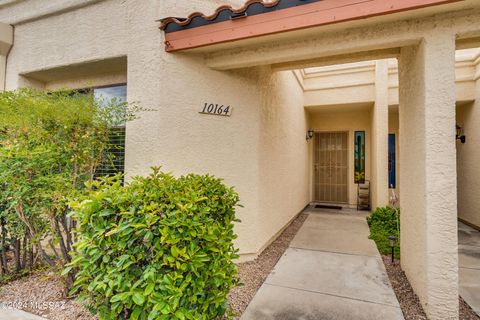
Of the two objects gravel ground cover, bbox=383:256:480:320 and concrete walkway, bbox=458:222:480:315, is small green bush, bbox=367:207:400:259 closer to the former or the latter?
gravel ground cover, bbox=383:256:480:320

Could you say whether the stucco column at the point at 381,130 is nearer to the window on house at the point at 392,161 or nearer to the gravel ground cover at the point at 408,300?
the window on house at the point at 392,161

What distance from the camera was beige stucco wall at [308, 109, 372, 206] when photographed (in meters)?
9.80

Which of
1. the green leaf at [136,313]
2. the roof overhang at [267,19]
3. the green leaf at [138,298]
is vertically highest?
the roof overhang at [267,19]

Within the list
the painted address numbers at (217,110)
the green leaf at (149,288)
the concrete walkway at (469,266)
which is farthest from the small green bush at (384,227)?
the green leaf at (149,288)

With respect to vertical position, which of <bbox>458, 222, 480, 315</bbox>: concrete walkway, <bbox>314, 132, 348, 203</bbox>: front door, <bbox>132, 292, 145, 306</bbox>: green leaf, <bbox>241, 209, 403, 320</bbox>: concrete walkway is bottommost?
<bbox>241, 209, 403, 320</bbox>: concrete walkway

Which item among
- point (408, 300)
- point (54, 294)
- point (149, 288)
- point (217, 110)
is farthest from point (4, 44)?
point (408, 300)

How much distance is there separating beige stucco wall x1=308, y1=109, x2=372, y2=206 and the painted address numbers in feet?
20.0

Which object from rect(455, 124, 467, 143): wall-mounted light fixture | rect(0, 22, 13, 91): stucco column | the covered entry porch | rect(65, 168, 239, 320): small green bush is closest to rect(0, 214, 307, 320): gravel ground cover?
the covered entry porch

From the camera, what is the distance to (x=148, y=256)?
6.76 ft

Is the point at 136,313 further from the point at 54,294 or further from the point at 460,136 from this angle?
the point at 460,136

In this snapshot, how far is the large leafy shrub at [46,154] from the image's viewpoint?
308 centimetres

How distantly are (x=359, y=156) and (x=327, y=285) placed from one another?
24.1 feet

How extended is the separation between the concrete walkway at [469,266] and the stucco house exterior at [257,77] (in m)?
0.65

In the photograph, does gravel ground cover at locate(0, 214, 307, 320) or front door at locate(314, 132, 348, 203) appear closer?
gravel ground cover at locate(0, 214, 307, 320)
